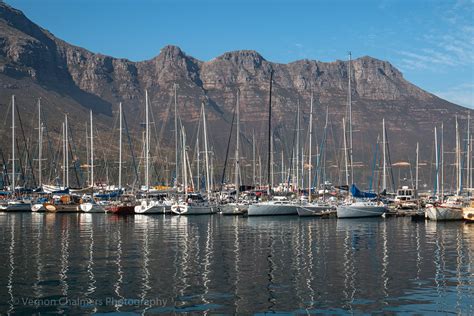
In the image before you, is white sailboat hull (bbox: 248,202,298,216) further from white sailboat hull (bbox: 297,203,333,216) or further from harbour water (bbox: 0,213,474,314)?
harbour water (bbox: 0,213,474,314)

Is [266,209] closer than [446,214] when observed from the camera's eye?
No

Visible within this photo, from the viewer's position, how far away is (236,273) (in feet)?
88.5

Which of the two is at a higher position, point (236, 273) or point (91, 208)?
point (91, 208)

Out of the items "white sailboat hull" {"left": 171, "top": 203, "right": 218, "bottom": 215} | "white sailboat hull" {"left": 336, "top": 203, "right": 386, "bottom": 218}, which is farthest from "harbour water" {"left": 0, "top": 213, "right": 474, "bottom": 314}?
"white sailboat hull" {"left": 171, "top": 203, "right": 218, "bottom": 215}

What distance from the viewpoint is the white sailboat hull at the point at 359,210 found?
68.4 metres

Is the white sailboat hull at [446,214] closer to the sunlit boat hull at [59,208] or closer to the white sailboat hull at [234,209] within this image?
the white sailboat hull at [234,209]

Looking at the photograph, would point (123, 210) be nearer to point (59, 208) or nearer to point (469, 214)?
point (59, 208)

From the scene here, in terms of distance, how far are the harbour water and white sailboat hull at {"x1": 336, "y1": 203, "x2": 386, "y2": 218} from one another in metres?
22.3

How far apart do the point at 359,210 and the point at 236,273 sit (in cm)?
4469

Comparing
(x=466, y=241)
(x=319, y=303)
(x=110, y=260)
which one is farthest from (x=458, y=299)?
(x=466, y=241)

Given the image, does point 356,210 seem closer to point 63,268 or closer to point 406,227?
point 406,227

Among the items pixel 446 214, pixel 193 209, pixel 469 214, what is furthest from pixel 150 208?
pixel 469 214

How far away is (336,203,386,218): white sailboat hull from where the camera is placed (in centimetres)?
6838

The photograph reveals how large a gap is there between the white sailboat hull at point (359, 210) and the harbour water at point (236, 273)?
22.3m
